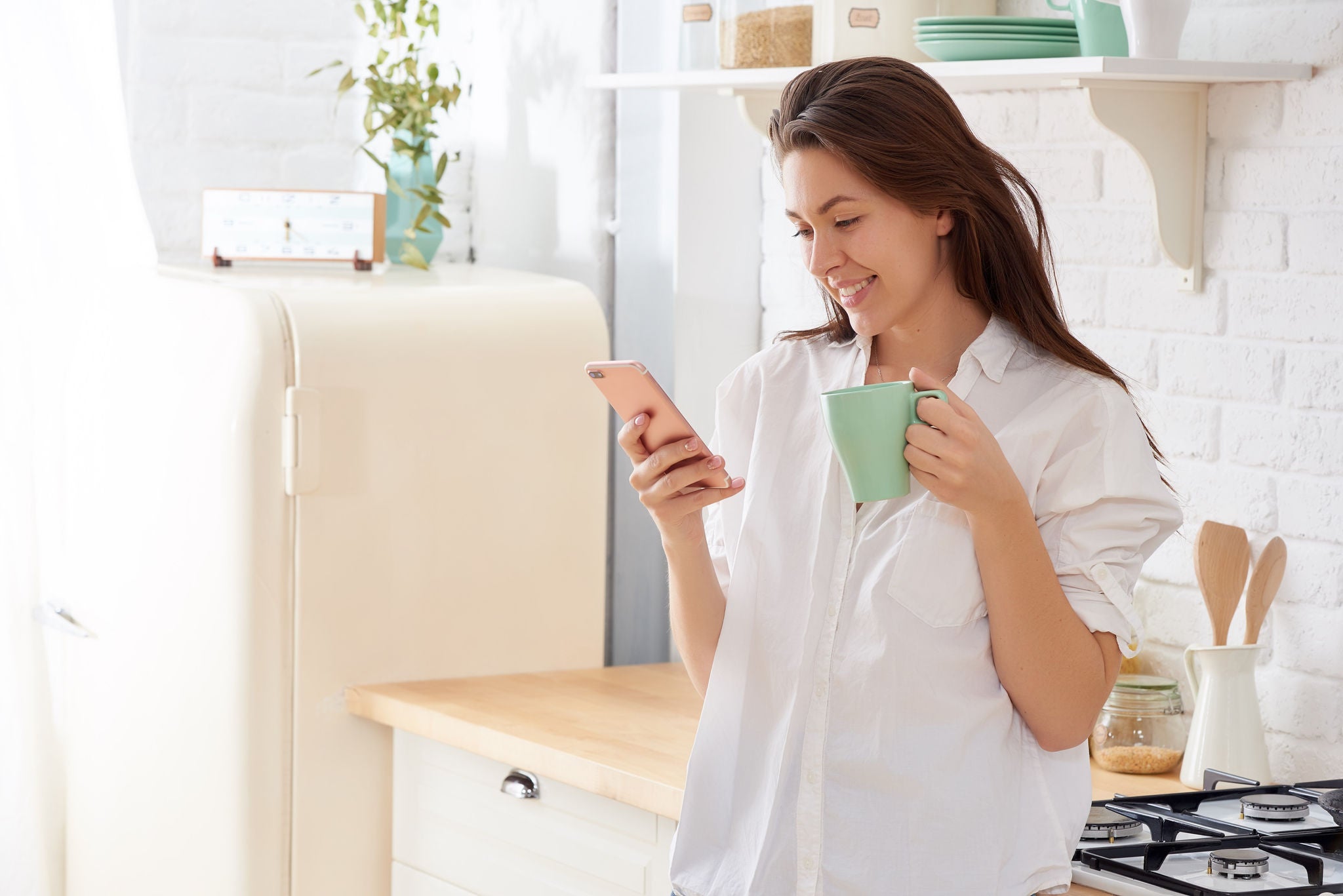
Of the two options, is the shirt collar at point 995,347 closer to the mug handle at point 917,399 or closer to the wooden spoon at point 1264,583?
the mug handle at point 917,399

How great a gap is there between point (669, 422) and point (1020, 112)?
939mm

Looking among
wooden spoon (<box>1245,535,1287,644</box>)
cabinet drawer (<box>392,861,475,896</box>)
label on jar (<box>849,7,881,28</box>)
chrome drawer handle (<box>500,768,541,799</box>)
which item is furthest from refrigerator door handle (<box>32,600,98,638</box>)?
wooden spoon (<box>1245,535,1287,644</box>)

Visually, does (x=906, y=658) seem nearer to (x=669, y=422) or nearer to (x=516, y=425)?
(x=669, y=422)

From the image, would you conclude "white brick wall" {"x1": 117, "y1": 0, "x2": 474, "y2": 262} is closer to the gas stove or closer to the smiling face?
the smiling face

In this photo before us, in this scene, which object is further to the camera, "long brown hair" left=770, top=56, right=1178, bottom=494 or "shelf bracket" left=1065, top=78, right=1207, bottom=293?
"shelf bracket" left=1065, top=78, right=1207, bottom=293

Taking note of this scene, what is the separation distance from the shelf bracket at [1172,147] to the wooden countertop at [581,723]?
62 centimetres

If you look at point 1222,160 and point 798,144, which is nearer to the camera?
point 798,144

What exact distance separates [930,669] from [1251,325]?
2.48ft

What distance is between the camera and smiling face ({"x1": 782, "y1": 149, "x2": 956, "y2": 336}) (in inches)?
51.7

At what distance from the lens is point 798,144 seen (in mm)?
1337

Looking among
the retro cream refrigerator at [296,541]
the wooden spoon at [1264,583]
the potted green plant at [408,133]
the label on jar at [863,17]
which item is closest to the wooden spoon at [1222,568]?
the wooden spoon at [1264,583]

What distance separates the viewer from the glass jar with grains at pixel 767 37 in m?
2.05

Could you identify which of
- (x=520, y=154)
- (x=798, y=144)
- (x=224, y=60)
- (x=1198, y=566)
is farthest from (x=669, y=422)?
(x=224, y=60)

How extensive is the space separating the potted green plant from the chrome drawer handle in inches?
38.1
